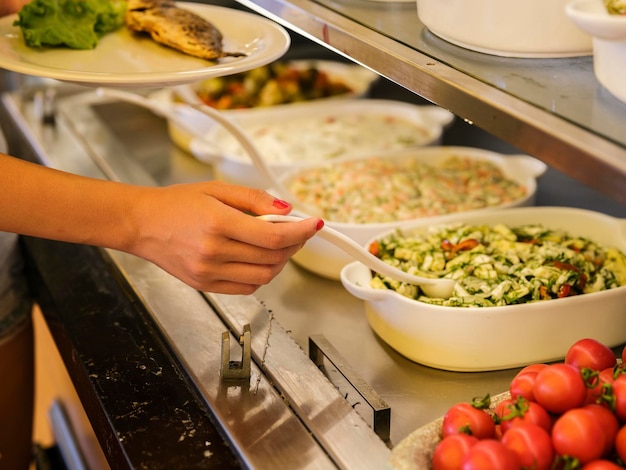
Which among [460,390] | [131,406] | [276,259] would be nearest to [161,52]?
[276,259]

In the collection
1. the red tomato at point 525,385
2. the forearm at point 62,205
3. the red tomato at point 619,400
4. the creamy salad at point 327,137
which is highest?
the forearm at point 62,205

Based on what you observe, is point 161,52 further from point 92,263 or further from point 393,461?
point 393,461

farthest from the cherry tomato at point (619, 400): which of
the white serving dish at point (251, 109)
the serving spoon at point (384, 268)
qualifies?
the white serving dish at point (251, 109)

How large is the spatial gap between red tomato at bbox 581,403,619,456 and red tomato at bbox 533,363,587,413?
0.02 m

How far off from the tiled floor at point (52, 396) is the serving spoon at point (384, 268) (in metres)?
0.58

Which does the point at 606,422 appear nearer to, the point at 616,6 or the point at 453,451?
the point at 453,451

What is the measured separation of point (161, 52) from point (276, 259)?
1.63 ft

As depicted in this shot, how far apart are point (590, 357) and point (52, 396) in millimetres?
1417

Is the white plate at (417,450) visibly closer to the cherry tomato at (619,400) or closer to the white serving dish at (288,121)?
the cherry tomato at (619,400)

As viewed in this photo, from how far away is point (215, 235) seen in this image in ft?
3.46

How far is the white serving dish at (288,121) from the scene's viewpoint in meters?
1.95

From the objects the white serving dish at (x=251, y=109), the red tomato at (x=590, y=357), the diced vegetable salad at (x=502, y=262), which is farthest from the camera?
the white serving dish at (x=251, y=109)

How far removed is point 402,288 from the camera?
51.7 inches

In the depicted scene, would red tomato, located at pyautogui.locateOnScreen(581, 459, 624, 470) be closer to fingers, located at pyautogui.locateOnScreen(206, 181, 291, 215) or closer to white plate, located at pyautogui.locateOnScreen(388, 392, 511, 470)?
white plate, located at pyautogui.locateOnScreen(388, 392, 511, 470)
